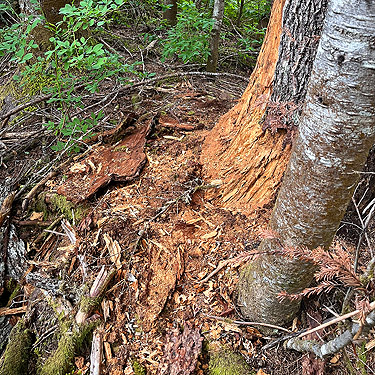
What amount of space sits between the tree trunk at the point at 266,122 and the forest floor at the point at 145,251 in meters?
0.15

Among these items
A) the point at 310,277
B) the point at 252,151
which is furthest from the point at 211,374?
the point at 252,151

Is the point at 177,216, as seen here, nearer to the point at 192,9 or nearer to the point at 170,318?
the point at 170,318

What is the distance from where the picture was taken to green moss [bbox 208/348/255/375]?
194 centimetres

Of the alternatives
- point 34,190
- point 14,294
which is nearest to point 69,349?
point 14,294

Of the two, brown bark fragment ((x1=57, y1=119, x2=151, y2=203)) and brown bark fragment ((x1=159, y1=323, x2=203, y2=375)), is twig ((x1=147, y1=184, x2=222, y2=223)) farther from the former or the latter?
brown bark fragment ((x1=159, y1=323, x2=203, y2=375))

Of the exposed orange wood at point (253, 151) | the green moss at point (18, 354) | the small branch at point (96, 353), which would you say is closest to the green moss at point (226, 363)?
the small branch at point (96, 353)

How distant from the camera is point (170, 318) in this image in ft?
7.23

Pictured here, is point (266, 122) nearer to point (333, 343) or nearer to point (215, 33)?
point (333, 343)

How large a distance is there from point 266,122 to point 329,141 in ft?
3.94

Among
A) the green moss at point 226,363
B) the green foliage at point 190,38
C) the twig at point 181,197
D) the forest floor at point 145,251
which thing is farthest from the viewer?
the green foliage at point 190,38

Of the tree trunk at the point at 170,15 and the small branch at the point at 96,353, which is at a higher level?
the tree trunk at the point at 170,15

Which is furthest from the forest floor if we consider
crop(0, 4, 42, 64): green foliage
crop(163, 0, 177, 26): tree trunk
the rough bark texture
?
crop(163, 0, 177, 26): tree trunk

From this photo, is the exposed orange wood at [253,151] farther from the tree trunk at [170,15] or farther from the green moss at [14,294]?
the tree trunk at [170,15]

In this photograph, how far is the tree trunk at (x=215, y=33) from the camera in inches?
178
